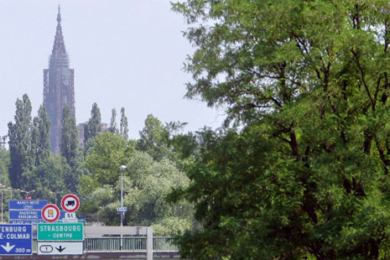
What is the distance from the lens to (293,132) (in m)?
20.5

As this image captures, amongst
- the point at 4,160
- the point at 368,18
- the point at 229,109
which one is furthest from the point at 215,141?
the point at 4,160

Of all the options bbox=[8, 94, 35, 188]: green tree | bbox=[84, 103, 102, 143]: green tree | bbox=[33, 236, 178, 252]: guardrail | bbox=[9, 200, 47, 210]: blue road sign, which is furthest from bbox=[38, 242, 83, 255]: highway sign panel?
bbox=[84, 103, 102, 143]: green tree

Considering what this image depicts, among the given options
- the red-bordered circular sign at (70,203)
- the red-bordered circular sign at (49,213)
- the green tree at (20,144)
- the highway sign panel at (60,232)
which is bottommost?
the highway sign panel at (60,232)

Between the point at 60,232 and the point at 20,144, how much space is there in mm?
128603

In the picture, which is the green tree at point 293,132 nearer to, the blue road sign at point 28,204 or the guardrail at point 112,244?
the guardrail at point 112,244

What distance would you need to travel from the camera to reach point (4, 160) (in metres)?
200

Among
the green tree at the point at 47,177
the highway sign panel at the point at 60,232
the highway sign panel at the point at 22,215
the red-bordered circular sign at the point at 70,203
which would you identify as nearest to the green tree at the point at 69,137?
the green tree at the point at 47,177

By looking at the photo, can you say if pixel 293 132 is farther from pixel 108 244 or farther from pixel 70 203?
pixel 108 244

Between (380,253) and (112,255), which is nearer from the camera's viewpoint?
(380,253)

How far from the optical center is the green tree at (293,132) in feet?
63.8

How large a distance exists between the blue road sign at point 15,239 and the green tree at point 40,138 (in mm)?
129770

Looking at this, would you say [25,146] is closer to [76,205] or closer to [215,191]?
[76,205]

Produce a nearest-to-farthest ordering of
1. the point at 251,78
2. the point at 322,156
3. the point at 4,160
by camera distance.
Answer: the point at 322,156 < the point at 251,78 < the point at 4,160

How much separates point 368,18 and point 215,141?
4.57 meters
